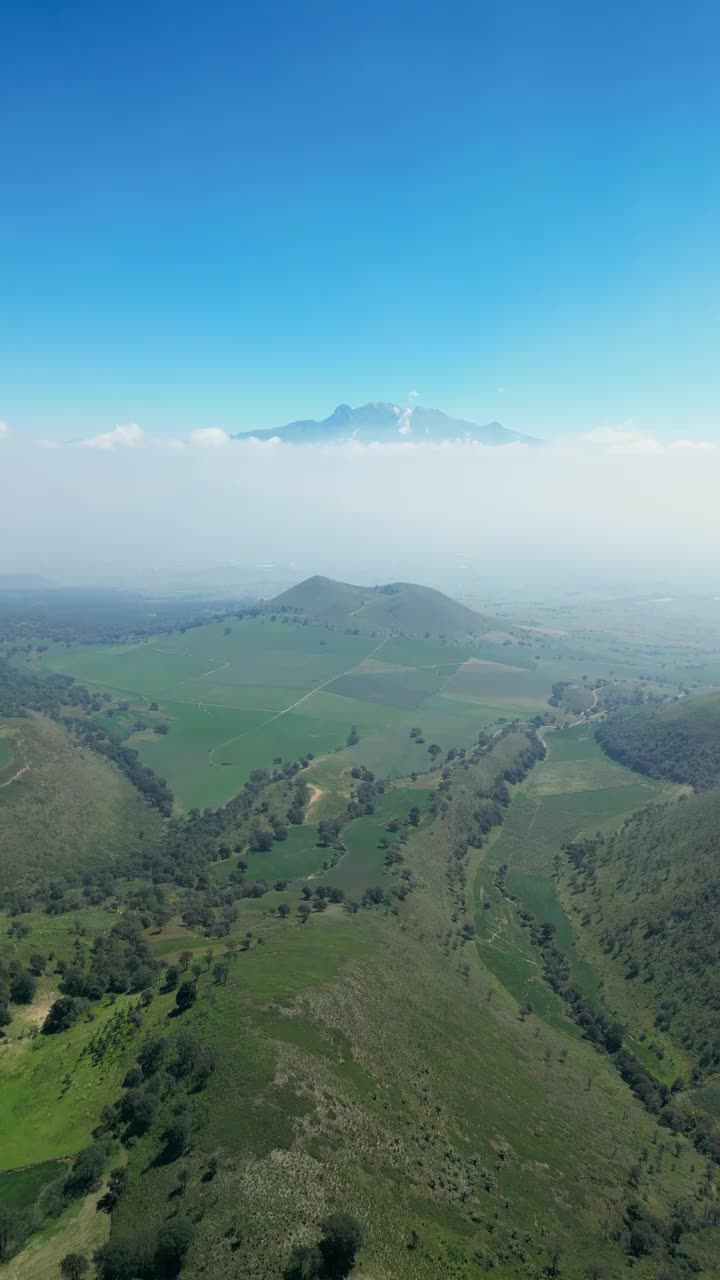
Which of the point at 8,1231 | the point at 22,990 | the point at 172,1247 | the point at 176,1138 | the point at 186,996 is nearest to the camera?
the point at 172,1247

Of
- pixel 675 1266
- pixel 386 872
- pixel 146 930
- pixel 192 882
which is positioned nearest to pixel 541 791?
pixel 386 872

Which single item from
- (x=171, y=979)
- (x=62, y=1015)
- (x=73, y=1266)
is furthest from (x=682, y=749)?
(x=73, y=1266)

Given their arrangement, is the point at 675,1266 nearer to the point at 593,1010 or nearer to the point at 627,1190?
the point at 627,1190

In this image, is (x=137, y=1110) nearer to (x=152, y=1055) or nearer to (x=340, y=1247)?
(x=152, y=1055)

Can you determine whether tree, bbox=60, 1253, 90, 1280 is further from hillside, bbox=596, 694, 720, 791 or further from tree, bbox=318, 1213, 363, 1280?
hillside, bbox=596, 694, 720, 791

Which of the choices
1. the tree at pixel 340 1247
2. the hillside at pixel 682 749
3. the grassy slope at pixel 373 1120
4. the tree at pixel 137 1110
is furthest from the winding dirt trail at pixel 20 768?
the hillside at pixel 682 749

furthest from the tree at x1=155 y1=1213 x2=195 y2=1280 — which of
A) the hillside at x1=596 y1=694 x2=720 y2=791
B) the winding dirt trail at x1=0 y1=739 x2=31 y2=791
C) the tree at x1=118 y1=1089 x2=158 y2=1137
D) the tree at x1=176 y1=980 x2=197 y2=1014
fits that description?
the hillside at x1=596 y1=694 x2=720 y2=791
